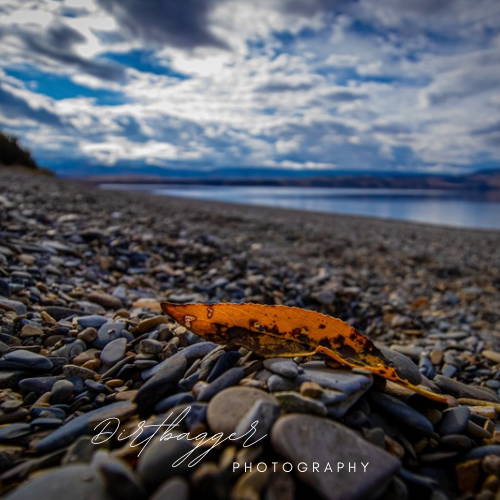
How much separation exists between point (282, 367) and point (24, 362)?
1282mm


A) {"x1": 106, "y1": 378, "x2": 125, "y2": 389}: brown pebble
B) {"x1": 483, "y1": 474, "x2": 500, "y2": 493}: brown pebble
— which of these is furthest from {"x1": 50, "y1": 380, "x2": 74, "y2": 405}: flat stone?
{"x1": 483, "y1": 474, "x2": 500, "y2": 493}: brown pebble

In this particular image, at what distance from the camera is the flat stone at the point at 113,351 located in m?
1.88

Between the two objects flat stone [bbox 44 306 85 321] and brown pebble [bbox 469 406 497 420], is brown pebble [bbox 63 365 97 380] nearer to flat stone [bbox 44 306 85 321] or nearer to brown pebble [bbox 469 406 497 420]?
flat stone [bbox 44 306 85 321]

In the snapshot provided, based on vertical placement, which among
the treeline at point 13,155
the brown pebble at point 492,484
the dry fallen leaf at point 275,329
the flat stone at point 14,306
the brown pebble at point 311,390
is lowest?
the brown pebble at point 492,484

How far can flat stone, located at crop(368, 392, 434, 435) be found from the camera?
1.40m

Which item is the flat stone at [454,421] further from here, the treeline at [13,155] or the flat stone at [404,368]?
the treeline at [13,155]

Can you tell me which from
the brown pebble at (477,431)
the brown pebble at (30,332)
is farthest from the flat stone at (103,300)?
the brown pebble at (477,431)

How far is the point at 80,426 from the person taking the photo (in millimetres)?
1337

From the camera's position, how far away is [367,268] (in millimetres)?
6461

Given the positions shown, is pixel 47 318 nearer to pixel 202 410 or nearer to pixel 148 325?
pixel 148 325

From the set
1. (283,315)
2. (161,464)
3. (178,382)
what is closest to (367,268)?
(283,315)

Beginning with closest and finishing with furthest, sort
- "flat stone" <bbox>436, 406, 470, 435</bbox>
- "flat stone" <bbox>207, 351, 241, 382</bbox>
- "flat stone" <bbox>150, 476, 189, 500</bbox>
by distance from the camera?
"flat stone" <bbox>150, 476, 189, 500</bbox> → "flat stone" <bbox>436, 406, 470, 435</bbox> → "flat stone" <bbox>207, 351, 241, 382</bbox>

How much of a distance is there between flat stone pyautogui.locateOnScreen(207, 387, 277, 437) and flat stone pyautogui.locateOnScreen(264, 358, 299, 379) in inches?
5.2

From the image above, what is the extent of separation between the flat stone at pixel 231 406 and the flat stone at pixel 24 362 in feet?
3.22
